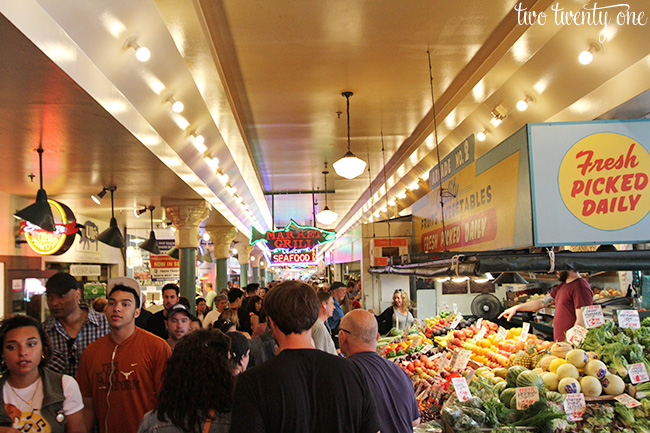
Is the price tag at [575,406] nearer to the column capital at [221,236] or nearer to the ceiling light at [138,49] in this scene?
the ceiling light at [138,49]

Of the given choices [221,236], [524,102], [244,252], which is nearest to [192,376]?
[524,102]

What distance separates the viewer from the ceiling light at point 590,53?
4.77 m

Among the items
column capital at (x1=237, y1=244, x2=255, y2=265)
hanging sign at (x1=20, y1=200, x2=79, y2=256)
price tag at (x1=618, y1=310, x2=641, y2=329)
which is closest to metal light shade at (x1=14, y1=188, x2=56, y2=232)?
hanging sign at (x1=20, y1=200, x2=79, y2=256)

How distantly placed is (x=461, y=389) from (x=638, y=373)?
1435mm

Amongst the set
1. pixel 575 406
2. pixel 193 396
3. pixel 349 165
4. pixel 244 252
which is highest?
pixel 349 165

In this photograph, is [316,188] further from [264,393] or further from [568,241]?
[264,393]

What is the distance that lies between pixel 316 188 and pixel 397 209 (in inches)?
116

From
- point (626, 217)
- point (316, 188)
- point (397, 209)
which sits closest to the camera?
point (626, 217)

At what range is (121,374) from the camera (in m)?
2.98

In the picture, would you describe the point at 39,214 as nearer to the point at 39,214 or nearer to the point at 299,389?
the point at 39,214

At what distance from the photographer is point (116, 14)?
392cm

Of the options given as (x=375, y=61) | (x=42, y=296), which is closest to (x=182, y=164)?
(x=375, y=61)

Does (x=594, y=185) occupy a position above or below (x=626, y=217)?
above

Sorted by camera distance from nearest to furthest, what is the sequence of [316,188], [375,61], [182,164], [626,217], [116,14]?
[626,217], [116,14], [375,61], [182,164], [316,188]
